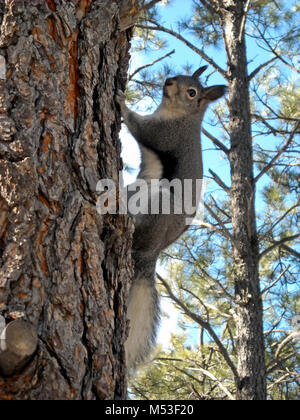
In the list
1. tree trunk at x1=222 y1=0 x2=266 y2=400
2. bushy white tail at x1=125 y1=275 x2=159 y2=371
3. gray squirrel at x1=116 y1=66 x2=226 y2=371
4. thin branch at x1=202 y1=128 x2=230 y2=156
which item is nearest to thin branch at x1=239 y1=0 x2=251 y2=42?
tree trunk at x1=222 y1=0 x2=266 y2=400

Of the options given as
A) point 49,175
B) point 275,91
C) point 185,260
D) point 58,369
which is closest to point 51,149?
point 49,175

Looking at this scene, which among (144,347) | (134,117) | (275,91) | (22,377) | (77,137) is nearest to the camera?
(22,377)

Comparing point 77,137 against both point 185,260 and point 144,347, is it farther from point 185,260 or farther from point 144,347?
point 185,260

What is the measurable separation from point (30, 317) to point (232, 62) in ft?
16.1

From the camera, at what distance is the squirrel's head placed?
12.0ft

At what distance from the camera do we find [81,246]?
1.55m

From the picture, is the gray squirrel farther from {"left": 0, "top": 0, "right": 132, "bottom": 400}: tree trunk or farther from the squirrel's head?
{"left": 0, "top": 0, "right": 132, "bottom": 400}: tree trunk

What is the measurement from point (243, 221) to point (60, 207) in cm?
371

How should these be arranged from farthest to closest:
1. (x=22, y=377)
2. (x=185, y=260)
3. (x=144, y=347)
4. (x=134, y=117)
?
(x=185, y=260) < (x=134, y=117) < (x=144, y=347) < (x=22, y=377)

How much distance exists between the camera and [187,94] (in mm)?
3686

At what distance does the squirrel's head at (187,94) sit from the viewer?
12.0ft

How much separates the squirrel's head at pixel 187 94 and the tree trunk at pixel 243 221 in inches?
41.9

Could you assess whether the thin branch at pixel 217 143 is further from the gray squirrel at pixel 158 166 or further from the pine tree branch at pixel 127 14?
the pine tree branch at pixel 127 14

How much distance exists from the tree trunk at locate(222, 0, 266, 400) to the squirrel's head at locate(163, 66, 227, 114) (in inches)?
41.9
